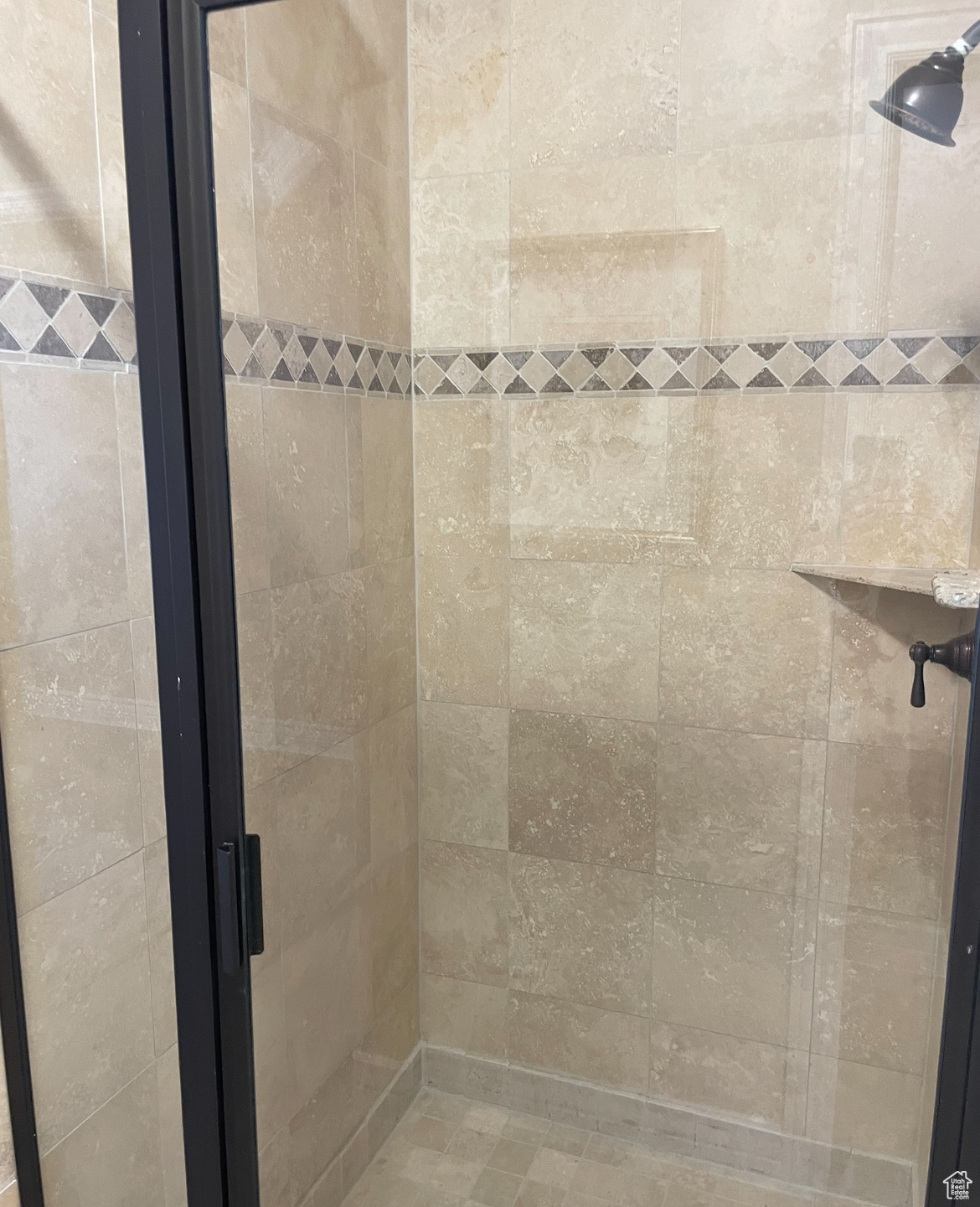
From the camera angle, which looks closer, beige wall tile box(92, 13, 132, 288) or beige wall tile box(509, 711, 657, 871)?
beige wall tile box(92, 13, 132, 288)

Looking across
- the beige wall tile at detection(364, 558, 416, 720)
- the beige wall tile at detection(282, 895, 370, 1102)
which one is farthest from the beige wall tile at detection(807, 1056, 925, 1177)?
the beige wall tile at detection(364, 558, 416, 720)

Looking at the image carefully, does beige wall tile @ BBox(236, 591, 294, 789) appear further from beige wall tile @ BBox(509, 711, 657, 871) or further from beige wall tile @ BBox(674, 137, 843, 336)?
beige wall tile @ BBox(674, 137, 843, 336)

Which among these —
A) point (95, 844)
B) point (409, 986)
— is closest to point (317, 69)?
point (95, 844)

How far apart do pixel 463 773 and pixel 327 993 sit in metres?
0.31

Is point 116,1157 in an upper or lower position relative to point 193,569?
lower

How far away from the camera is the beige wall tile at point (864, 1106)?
2.69 ft

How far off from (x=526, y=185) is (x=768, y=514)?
480 millimetres

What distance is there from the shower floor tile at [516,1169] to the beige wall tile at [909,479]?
31.2 inches

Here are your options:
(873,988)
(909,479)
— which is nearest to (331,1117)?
(873,988)

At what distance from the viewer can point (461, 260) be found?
3.40ft

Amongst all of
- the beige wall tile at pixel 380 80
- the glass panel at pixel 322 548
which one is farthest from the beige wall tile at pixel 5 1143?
the beige wall tile at pixel 380 80

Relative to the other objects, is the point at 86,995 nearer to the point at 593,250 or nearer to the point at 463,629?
the point at 463,629

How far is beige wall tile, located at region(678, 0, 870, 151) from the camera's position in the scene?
81 centimetres

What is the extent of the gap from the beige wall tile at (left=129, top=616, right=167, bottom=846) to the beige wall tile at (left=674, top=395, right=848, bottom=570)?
61 cm
